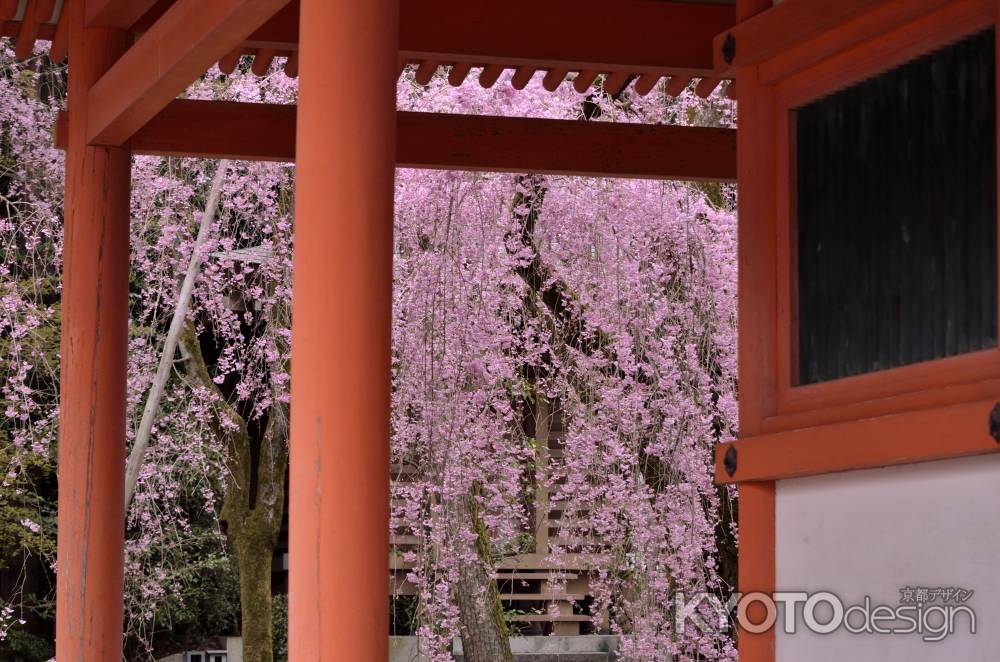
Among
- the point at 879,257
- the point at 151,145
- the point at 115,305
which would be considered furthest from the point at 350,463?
the point at 151,145

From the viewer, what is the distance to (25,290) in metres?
6.71

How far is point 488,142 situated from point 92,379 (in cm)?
141

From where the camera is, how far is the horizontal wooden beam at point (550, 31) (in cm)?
339

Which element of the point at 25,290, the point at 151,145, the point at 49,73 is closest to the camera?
the point at 151,145

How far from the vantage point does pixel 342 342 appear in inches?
69.7

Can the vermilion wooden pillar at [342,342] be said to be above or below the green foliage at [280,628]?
above

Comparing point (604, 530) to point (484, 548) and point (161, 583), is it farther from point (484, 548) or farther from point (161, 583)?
point (161, 583)

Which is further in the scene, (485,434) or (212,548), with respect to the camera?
(212,548)

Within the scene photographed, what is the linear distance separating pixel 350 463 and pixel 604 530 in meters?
Result: 5.40

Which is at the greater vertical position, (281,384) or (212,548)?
(281,384)

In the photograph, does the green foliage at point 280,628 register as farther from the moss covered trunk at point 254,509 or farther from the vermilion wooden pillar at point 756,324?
the vermilion wooden pillar at point 756,324

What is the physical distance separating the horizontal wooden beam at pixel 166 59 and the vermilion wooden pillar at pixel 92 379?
0.09 metres
